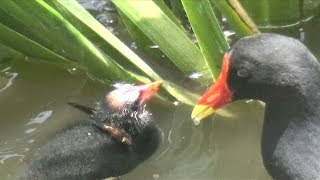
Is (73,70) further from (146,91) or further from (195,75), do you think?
(146,91)

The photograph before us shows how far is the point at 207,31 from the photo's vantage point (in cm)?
462

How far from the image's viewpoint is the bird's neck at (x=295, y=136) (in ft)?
13.6

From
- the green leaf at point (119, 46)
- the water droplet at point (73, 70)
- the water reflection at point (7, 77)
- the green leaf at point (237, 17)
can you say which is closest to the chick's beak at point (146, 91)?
the green leaf at point (119, 46)

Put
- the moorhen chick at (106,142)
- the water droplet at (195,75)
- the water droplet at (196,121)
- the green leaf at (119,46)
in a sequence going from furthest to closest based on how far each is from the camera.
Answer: the water droplet at (195,75) < the green leaf at (119,46) < the water droplet at (196,121) < the moorhen chick at (106,142)

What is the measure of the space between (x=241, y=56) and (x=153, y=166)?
80 cm

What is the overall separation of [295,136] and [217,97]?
391 mm

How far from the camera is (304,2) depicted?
5.48 m

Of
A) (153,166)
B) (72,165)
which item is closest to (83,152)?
(72,165)

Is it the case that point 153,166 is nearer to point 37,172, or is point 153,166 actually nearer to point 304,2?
point 37,172

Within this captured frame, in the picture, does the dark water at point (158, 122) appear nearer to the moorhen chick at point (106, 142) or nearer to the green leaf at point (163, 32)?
the moorhen chick at point (106, 142)

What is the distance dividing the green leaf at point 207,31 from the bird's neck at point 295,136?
52 centimetres

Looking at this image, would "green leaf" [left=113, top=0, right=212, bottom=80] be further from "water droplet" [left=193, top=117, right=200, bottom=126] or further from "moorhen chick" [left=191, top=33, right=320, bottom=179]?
"moorhen chick" [left=191, top=33, right=320, bottom=179]

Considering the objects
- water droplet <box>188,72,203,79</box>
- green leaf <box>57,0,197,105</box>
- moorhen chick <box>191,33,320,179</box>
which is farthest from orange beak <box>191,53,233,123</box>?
water droplet <box>188,72,203,79</box>

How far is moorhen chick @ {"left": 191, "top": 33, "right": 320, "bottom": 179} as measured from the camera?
13.5 feet
